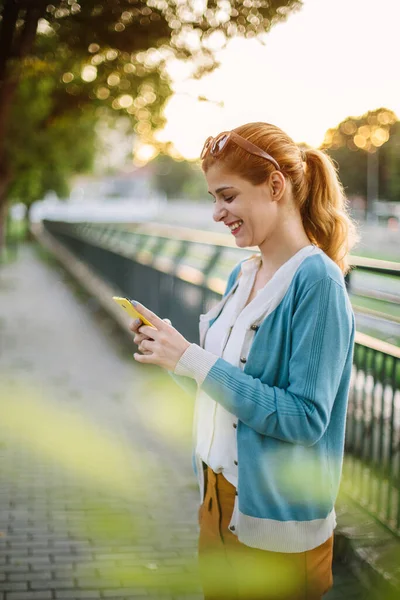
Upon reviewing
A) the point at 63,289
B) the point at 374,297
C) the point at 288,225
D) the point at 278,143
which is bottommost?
the point at 63,289

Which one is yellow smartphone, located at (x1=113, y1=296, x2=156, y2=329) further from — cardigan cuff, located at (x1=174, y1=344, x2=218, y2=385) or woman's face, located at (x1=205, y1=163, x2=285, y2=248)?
woman's face, located at (x1=205, y1=163, x2=285, y2=248)

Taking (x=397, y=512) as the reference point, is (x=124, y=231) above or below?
above

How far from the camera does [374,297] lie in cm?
498

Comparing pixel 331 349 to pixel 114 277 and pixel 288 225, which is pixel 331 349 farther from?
pixel 114 277

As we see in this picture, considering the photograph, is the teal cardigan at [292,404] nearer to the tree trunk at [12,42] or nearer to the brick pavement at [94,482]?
the brick pavement at [94,482]

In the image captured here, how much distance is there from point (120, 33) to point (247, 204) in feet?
20.3

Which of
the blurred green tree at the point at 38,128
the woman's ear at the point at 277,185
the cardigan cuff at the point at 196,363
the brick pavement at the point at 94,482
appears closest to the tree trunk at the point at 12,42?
the blurred green tree at the point at 38,128

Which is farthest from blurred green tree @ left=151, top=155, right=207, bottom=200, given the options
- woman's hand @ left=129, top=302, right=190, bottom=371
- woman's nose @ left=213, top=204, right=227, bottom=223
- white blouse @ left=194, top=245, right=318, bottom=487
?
woman's hand @ left=129, top=302, right=190, bottom=371

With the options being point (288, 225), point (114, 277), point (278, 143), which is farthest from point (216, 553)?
point (114, 277)

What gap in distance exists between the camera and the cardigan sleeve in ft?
6.61

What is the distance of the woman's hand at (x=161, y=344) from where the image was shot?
Result: 2.13 m

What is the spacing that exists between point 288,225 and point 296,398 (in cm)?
51

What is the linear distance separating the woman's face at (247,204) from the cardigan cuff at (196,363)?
365 millimetres

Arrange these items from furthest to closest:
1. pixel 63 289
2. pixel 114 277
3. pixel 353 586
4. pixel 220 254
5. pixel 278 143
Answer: pixel 63 289 < pixel 114 277 < pixel 220 254 < pixel 353 586 < pixel 278 143
